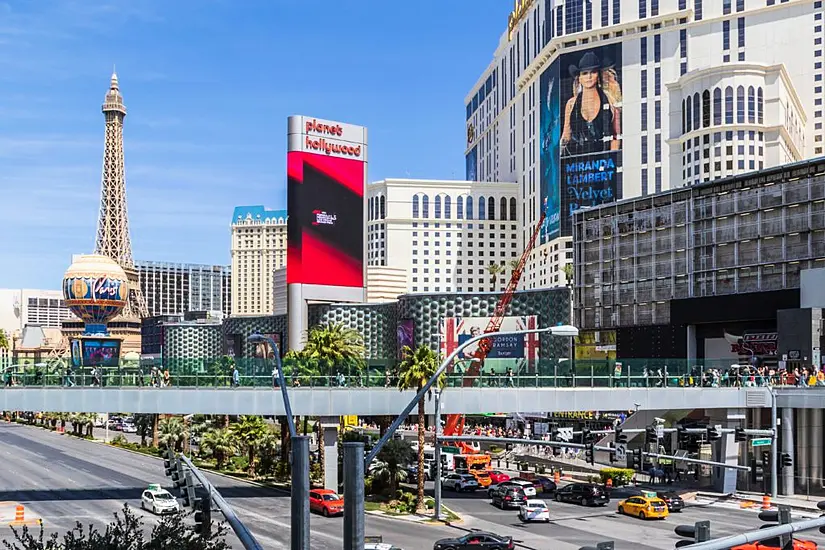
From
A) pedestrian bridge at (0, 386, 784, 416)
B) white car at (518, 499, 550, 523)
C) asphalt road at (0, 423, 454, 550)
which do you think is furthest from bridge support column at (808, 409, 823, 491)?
asphalt road at (0, 423, 454, 550)

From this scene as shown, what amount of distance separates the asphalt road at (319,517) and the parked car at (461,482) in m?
1.79

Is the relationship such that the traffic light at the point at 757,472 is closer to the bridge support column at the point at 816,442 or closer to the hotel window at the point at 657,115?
the bridge support column at the point at 816,442

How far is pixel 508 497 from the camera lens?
211ft

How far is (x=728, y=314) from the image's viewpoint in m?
96.2

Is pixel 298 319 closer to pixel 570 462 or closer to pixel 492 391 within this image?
pixel 570 462

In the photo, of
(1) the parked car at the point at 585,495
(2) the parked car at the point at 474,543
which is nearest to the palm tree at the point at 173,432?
(1) the parked car at the point at 585,495

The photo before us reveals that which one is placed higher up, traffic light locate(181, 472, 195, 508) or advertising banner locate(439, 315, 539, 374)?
advertising banner locate(439, 315, 539, 374)

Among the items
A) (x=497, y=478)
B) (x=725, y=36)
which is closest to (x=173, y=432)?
(x=497, y=478)

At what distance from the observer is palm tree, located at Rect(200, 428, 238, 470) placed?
8200cm

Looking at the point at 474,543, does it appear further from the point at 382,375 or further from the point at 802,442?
the point at 802,442

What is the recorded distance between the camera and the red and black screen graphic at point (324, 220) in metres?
120

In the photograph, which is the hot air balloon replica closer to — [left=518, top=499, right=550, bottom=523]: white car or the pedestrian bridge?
the pedestrian bridge

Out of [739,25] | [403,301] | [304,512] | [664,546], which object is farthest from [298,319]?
[739,25]

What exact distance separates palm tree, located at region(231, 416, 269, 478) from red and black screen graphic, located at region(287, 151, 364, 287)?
1605 inches
